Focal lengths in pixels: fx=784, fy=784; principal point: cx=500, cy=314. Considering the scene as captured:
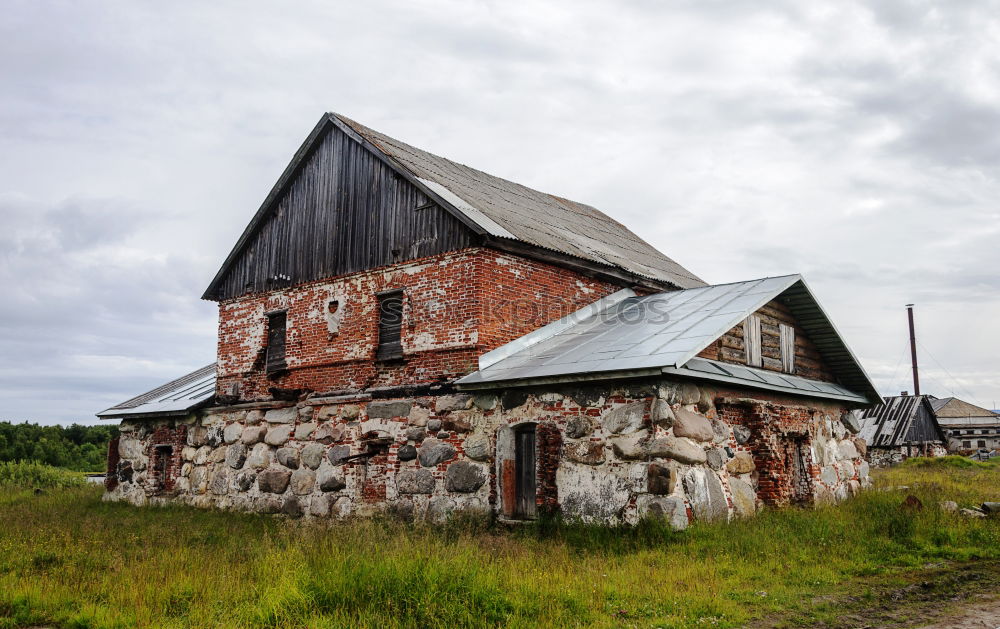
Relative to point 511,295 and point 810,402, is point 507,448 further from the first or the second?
point 810,402

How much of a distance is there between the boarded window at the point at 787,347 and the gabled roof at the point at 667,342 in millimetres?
248

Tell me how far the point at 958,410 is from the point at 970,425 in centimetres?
223

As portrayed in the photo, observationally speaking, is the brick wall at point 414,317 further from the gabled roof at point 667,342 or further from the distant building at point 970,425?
the distant building at point 970,425

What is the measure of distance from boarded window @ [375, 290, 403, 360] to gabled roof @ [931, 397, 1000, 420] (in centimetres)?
5695

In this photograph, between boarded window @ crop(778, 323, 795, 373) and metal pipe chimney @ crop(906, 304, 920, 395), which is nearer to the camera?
boarded window @ crop(778, 323, 795, 373)

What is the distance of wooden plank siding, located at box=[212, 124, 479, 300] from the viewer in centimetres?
1383

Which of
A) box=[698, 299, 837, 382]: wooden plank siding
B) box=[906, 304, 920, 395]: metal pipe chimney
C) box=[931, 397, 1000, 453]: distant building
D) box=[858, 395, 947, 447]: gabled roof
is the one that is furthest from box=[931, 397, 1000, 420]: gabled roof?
box=[698, 299, 837, 382]: wooden plank siding

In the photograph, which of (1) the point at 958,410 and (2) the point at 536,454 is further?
(1) the point at 958,410

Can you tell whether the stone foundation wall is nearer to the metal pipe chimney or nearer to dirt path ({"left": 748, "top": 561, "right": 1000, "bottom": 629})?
dirt path ({"left": 748, "top": 561, "right": 1000, "bottom": 629})

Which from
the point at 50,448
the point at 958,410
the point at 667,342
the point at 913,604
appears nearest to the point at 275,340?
the point at 667,342

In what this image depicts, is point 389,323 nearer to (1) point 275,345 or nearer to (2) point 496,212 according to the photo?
(2) point 496,212

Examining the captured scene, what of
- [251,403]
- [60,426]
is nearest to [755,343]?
[251,403]

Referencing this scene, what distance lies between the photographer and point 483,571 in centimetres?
723

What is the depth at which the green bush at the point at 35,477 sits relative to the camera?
75.3 feet
